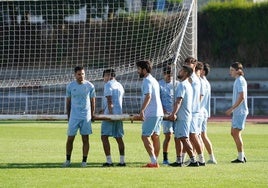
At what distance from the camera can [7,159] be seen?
2073 centimetres

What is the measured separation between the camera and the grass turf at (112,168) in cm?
1589

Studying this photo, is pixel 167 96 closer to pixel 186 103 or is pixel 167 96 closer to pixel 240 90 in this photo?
Result: pixel 186 103

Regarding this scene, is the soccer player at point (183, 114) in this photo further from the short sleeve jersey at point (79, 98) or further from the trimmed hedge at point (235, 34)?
the trimmed hedge at point (235, 34)

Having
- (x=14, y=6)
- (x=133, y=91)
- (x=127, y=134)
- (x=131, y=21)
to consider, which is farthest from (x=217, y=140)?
(x=133, y=91)

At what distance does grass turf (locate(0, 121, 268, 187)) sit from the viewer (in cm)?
1589

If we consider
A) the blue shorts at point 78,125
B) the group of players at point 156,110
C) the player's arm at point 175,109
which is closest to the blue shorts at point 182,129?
the group of players at point 156,110

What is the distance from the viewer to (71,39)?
1416 inches

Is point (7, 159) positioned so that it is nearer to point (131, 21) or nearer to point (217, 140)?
point (217, 140)

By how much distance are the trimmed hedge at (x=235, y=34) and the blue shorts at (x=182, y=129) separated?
36.2 meters

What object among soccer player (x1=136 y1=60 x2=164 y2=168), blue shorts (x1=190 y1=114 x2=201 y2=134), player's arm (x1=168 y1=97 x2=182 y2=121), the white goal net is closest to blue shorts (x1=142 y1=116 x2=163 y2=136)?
soccer player (x1=136 y1=60 x2=164 y2=168)

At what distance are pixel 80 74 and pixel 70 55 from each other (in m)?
16.5

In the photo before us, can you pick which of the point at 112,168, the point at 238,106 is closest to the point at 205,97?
the point at 238,106

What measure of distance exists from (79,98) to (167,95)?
2081 mm

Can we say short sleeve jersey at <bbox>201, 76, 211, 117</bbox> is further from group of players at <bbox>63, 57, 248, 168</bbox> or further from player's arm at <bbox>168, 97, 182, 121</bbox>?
player's arm at <bbox>168, 97, 182, 121</bbox>
